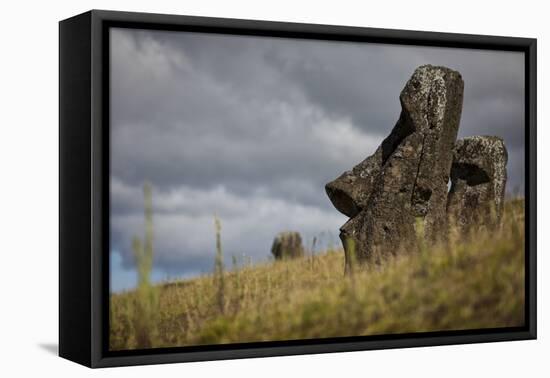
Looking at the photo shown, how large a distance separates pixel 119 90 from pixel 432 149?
361 centimetres

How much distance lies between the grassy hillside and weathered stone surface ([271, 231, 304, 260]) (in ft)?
0.30

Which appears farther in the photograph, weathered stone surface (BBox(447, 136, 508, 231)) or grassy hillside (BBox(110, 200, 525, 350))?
Result: weathered stone surface (BBox(447, 136, 508, 231))

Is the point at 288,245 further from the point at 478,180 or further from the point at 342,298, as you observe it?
the point at 478,180

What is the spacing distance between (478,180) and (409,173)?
35.6 inches

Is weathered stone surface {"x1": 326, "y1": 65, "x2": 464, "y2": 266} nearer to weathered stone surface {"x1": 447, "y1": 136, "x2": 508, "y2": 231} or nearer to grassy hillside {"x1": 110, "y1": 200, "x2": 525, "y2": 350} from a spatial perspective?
weathered stone surface {"x1": 447, "y1": 136, "x2": 508, "y2": 231}

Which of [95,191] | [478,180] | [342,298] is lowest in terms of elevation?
[342,298]

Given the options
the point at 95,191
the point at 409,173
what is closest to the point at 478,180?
the point at 409,173

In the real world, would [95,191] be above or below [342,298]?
A: above

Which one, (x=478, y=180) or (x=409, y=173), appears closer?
(x=409, y=173)

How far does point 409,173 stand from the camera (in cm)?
1266

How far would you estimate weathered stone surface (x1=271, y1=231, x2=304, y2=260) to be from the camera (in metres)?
11.6

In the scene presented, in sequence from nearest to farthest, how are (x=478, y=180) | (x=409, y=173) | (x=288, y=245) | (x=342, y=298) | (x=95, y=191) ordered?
1. (x=95, y=191)
2. (x=342, y=298)
3. (x=288, y=245)
4. (x=409, y=173)
5. (x=478, y=180)

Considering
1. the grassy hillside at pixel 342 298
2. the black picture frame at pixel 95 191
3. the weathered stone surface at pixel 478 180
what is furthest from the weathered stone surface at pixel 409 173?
the black picture frame at pixel 95 191

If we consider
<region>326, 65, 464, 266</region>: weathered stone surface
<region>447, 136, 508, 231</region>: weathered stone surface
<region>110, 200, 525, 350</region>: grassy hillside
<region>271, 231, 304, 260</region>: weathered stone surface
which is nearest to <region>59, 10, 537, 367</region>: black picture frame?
<region>110, 200, 525, 350</region>: grassy hillside
